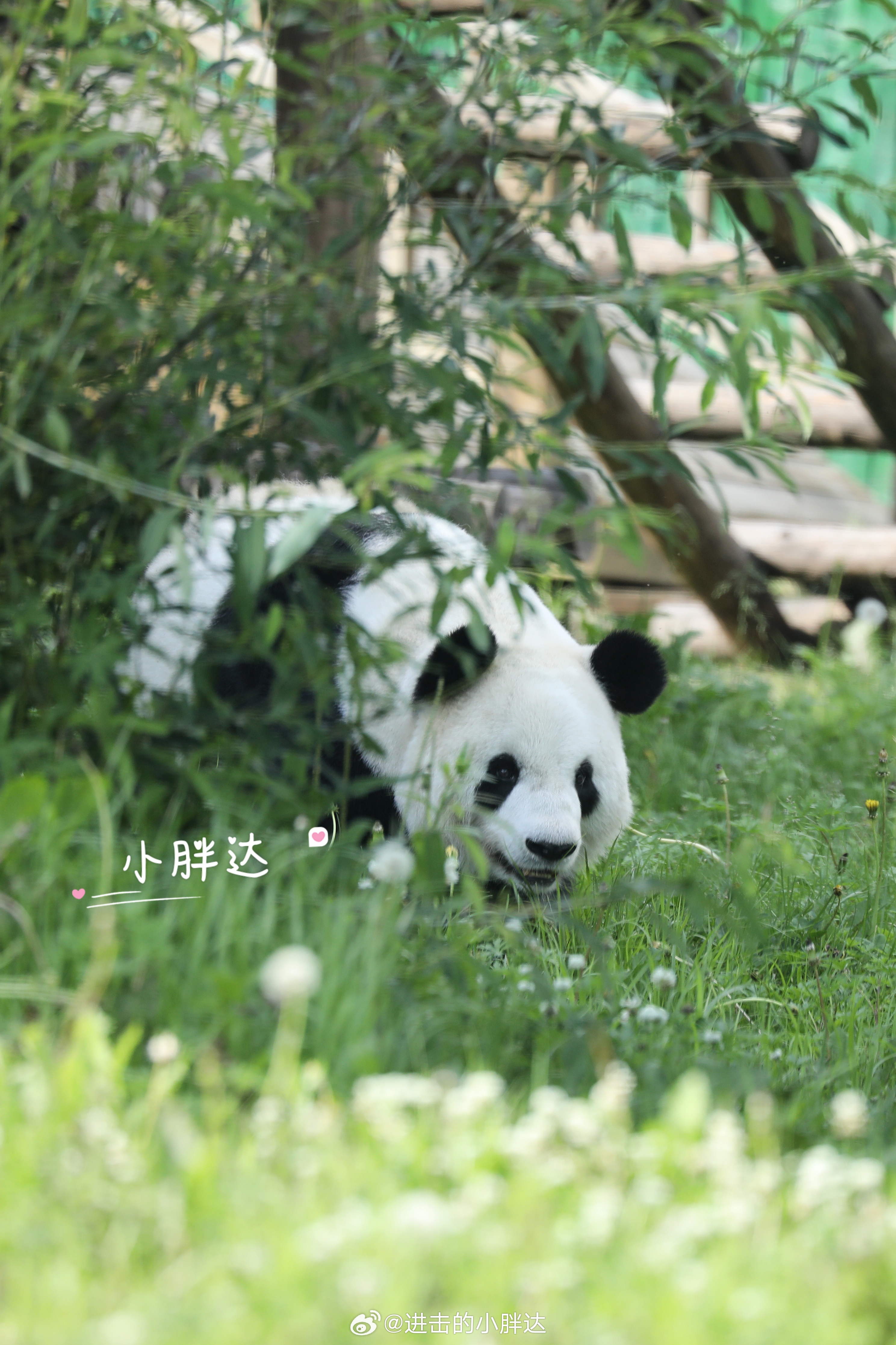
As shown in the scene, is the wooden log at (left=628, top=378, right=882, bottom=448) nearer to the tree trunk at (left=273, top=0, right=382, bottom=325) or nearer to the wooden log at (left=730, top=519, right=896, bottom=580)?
the wooden log at (left=730, top=519, right=896, bottom=580)

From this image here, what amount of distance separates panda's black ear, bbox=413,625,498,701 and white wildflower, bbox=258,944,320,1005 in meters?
1.04

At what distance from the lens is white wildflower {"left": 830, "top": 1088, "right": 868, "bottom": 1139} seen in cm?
166

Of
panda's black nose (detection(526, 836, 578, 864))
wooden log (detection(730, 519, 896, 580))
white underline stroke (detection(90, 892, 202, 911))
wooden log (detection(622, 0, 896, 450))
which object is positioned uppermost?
wooden log (detection(622, 0, 896, 450))

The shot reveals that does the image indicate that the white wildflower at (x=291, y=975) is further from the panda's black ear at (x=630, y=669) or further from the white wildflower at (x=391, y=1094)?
the panda's black ear at (x=630, y=669)

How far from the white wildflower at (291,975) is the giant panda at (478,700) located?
81 centimetres

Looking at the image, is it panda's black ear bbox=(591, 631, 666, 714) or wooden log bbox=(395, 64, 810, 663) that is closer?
wooden log bbox=(395, 64, 810, 663)

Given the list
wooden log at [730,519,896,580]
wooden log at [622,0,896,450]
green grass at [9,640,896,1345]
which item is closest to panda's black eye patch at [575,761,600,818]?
green grass at [9,640,896,1345]

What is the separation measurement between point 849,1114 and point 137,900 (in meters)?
1.08

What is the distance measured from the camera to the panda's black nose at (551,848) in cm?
286

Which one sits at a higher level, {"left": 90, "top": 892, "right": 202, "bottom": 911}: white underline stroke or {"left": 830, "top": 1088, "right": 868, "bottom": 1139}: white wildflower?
{"left": 90, "top": 892, "right": 202, "bottom": 911}: white underline stroke

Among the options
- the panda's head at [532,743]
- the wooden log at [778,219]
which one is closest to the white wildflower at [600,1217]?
the panda's head at [532,743]

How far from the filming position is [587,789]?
3129 millimetres

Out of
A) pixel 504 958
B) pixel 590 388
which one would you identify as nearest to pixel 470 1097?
pixel 504 958

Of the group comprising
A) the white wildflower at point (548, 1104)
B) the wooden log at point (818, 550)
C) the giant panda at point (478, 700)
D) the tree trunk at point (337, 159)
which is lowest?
the white wildflower at point (548, 1104)
